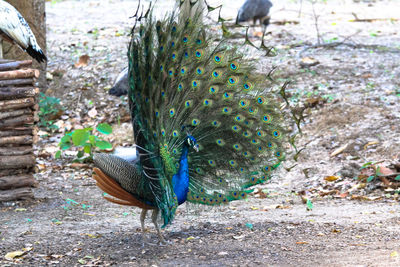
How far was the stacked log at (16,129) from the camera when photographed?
20.3 feet

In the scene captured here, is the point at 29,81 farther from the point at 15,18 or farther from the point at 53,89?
the point at 53,89

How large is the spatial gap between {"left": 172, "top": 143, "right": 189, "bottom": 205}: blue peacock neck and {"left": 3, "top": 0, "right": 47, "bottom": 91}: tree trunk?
5779mm

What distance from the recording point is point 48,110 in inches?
393

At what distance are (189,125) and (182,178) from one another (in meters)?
0.62

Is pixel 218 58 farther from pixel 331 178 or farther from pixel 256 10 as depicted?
pixel 256 10

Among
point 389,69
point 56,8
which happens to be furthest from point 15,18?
point 56,8

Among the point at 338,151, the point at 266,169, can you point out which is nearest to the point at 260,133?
the point at 266,169

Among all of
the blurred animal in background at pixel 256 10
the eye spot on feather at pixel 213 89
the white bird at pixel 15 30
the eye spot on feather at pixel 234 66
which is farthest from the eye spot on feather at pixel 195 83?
the blurred animal in background at pixel 256 10

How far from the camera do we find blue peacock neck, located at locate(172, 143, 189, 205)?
4766 millimetres

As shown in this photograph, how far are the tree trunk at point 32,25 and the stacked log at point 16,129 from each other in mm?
3408

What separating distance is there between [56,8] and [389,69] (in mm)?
10427

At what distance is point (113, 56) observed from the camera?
11.4m

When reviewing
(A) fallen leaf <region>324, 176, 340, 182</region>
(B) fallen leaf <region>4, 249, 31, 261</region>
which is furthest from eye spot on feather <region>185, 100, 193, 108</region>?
(A) fallen leaf <region>324, 176, 340, 182</region>

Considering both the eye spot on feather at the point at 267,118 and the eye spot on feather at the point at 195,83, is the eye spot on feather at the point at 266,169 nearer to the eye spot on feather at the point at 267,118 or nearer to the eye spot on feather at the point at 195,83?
the eye spot on feather at the point at 267,118
